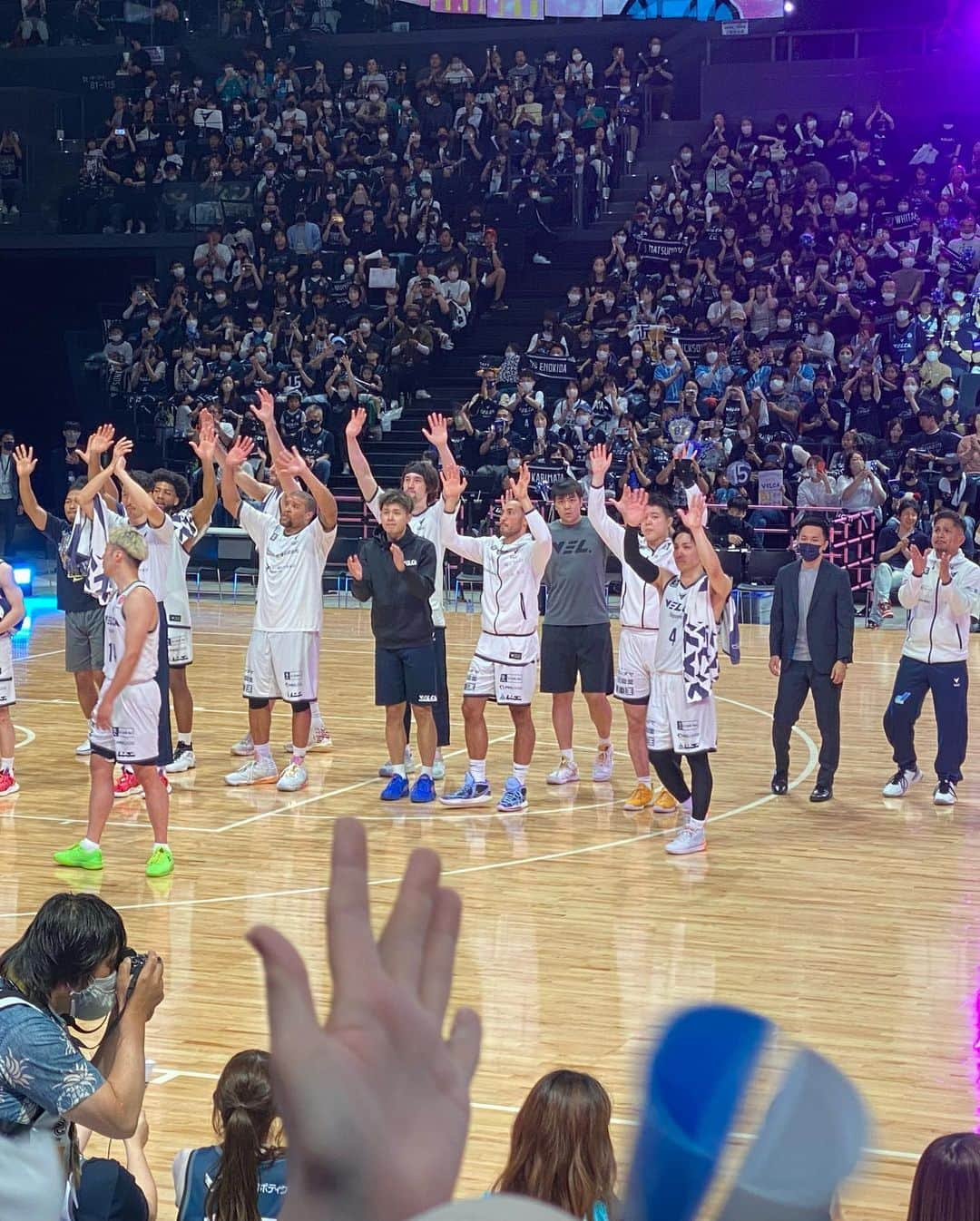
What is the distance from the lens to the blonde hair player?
29.0ft

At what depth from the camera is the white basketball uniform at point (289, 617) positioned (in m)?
11.3

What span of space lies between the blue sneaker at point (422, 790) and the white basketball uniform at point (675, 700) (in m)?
1.82

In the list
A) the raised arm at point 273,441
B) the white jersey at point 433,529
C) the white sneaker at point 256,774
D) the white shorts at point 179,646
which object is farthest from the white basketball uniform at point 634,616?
the white shorts at point 179,646

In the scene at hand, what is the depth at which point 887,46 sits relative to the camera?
2778 centimetres

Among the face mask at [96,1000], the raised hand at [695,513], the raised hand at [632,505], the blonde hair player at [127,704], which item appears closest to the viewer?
the face mask at [96,1000]

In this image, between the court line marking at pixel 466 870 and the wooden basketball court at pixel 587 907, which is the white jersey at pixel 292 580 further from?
the court line marking at pixel 466 870

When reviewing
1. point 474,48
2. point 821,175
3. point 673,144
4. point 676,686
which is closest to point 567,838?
point 676,686

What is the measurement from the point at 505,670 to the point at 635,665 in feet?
3.03

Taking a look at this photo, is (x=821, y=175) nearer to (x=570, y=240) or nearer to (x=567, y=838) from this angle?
(x=570, y=240)

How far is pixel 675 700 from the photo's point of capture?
9727mm

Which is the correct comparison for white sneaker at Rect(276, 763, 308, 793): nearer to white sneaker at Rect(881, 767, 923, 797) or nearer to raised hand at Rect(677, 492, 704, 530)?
raised hand at Rect(677, 492, 704, 530)

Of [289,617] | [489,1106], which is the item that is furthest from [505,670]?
[489,1106]

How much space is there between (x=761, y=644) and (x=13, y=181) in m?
17.2

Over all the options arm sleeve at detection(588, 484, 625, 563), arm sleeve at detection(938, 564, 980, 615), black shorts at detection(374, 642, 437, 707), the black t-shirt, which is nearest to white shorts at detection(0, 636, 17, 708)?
the black t-shirt
